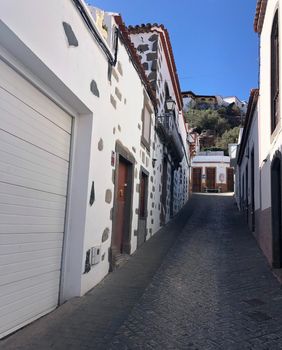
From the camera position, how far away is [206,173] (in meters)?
34.7

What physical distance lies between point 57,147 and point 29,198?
0.91m

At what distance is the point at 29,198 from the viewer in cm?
406

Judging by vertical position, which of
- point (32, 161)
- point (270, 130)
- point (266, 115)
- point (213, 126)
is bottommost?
point (32, 161)

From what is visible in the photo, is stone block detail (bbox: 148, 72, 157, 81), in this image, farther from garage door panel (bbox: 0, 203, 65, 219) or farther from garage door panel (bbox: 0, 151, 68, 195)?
garage door panel (bbox: 0, 203, 65, 219)

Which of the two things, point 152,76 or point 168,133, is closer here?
point 152,76

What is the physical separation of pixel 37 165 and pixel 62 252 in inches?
51.1

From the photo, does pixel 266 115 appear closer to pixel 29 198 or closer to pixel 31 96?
pixel 31 96

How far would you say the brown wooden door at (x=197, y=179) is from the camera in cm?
3447

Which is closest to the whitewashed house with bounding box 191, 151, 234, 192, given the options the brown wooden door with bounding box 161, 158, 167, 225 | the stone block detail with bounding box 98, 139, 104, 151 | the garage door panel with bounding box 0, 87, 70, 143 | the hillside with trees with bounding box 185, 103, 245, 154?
the hillside with trees with bounding box 185, 103, 245, 154

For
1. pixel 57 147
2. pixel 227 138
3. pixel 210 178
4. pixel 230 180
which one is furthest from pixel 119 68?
pixel 227 138

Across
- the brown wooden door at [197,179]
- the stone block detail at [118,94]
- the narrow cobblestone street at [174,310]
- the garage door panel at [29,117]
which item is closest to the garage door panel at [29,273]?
the narrow cobblestone street at [174,310]

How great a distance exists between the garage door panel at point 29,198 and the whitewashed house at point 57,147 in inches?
0.4

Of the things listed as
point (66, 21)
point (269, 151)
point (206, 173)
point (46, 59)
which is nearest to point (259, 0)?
point (269, 151)

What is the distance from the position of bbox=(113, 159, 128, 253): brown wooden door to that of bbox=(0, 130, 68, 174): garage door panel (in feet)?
8.44
